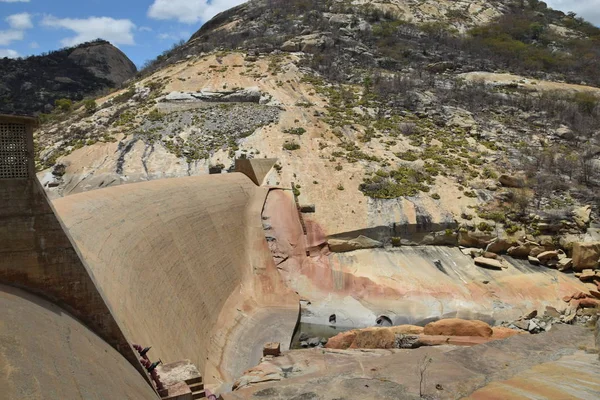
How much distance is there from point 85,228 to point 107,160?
1845 centimetres

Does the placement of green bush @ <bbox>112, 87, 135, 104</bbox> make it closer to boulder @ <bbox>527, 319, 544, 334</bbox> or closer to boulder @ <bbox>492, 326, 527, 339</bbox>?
boulder @ <bbox>492, 326, 527, 339</bbox>

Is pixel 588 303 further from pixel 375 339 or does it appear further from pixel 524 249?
pixel 375 339

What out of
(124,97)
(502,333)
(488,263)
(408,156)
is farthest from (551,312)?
(124,97)

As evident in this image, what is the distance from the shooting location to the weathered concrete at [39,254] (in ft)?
27.2

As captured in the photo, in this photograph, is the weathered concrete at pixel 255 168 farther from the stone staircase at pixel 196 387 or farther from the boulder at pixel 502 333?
the stone staircase at pixel 196 387

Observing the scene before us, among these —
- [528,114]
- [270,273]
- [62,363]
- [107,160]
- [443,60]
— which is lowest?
[270,273]

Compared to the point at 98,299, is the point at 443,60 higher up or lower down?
higher up

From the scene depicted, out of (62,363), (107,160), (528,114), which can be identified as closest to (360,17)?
(528,114)

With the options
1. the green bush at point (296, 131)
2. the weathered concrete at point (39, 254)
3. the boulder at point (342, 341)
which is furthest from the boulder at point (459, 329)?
the green bush at point (296, 131)

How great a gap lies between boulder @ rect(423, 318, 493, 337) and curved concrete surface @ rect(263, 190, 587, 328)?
422cm

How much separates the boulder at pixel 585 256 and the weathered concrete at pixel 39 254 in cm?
2417

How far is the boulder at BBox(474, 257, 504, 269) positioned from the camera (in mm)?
24281

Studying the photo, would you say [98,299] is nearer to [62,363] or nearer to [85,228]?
[62,363]

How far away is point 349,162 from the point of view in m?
30.6
